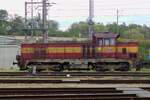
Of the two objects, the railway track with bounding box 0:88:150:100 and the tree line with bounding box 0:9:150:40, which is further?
the tree line with bounding box 0:9:150:40

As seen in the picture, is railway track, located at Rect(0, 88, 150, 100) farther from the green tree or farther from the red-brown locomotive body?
the green tree

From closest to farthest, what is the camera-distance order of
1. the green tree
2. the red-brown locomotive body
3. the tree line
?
the red-brown locomotive body → the green tree → the tree line

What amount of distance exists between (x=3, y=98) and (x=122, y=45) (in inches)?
846

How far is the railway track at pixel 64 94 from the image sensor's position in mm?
14055

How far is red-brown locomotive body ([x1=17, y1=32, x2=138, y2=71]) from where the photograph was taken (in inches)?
1345

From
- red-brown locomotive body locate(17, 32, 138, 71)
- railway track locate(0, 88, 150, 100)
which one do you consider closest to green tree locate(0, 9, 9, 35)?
red-brown locomotive body locate(17, 32, 138, 71)

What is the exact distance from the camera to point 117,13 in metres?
101

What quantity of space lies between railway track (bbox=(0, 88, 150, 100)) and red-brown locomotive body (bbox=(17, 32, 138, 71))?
18.0 meters

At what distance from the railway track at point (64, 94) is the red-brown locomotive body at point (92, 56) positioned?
17971 mm

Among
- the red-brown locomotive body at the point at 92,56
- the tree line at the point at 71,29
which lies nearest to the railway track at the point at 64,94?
the red-brown locomotive body at the point at 92,56

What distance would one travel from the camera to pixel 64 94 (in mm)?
15055

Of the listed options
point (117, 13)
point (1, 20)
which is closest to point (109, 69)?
point (117, 13)

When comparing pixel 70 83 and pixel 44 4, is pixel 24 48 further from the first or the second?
pixel 44 4

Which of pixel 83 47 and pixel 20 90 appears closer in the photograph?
pixel 20 90
